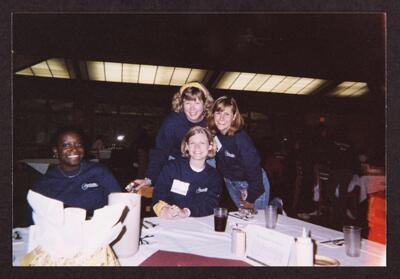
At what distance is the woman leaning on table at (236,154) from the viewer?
229 centimetres

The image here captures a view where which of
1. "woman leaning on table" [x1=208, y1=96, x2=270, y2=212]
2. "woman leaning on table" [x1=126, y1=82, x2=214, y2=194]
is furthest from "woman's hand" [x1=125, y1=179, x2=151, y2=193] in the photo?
"woman leaning on table" [x1=208, y1=96, x2=270, y2=212]

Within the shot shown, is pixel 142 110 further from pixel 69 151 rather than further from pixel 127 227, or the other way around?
pixel 127 227

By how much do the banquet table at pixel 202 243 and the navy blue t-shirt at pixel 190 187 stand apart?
13.6 inches

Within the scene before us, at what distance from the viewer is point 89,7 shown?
6.14 feet

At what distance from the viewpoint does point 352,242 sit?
3.72 ft

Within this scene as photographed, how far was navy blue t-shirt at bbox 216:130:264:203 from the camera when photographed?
7.50ft

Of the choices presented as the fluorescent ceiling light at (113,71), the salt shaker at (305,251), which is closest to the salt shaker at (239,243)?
the salt shaker at (305,251)

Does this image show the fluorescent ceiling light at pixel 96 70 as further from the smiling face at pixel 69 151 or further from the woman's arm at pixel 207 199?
the woman's arm at pixel 207 199

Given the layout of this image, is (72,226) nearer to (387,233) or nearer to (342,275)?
(342,275)

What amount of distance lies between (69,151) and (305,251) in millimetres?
1461

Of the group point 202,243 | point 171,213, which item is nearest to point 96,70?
point 171,213

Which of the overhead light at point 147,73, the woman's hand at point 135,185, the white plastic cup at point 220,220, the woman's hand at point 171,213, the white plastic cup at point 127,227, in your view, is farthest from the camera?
the overhead light at point 147,73

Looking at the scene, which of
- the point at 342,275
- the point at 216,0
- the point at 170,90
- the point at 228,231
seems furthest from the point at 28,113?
the point at 342,275

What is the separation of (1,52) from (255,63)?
5.97 m
